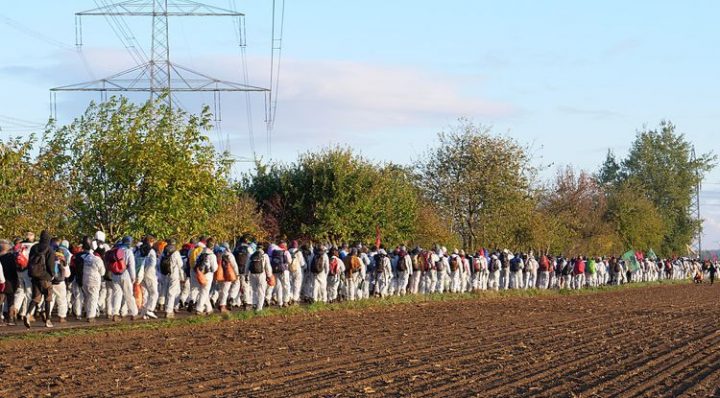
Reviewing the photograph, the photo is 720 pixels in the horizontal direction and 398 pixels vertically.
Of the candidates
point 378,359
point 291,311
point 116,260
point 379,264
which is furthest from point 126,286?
point 379,264

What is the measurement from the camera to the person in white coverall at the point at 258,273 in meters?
27.3

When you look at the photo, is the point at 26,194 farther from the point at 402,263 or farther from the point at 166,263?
the point at 402,263

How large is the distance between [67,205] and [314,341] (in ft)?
39.9

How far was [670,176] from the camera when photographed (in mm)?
101688

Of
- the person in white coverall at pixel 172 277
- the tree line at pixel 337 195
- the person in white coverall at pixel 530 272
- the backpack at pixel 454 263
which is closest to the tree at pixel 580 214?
the tree line at pixel 337 195

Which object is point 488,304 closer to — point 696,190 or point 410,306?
point 410,306

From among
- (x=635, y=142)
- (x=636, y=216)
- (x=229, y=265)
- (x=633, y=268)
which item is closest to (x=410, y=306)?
(x=229, y=265)

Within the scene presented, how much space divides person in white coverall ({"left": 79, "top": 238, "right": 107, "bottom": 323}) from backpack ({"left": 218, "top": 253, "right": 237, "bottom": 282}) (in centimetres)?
364

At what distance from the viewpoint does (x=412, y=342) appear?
20.0 m

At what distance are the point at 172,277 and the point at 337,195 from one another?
25.4 m

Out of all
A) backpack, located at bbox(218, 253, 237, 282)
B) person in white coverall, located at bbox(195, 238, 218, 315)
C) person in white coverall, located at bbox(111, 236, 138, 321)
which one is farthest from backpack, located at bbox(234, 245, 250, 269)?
person in white coverall, located at bbox(111, 236, 138, 321)

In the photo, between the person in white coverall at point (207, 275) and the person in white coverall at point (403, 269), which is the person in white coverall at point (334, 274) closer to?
the person in white coverall at point (403, 269)

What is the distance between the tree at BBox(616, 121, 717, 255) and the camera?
101 meters

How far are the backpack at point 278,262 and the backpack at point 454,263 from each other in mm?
12825
